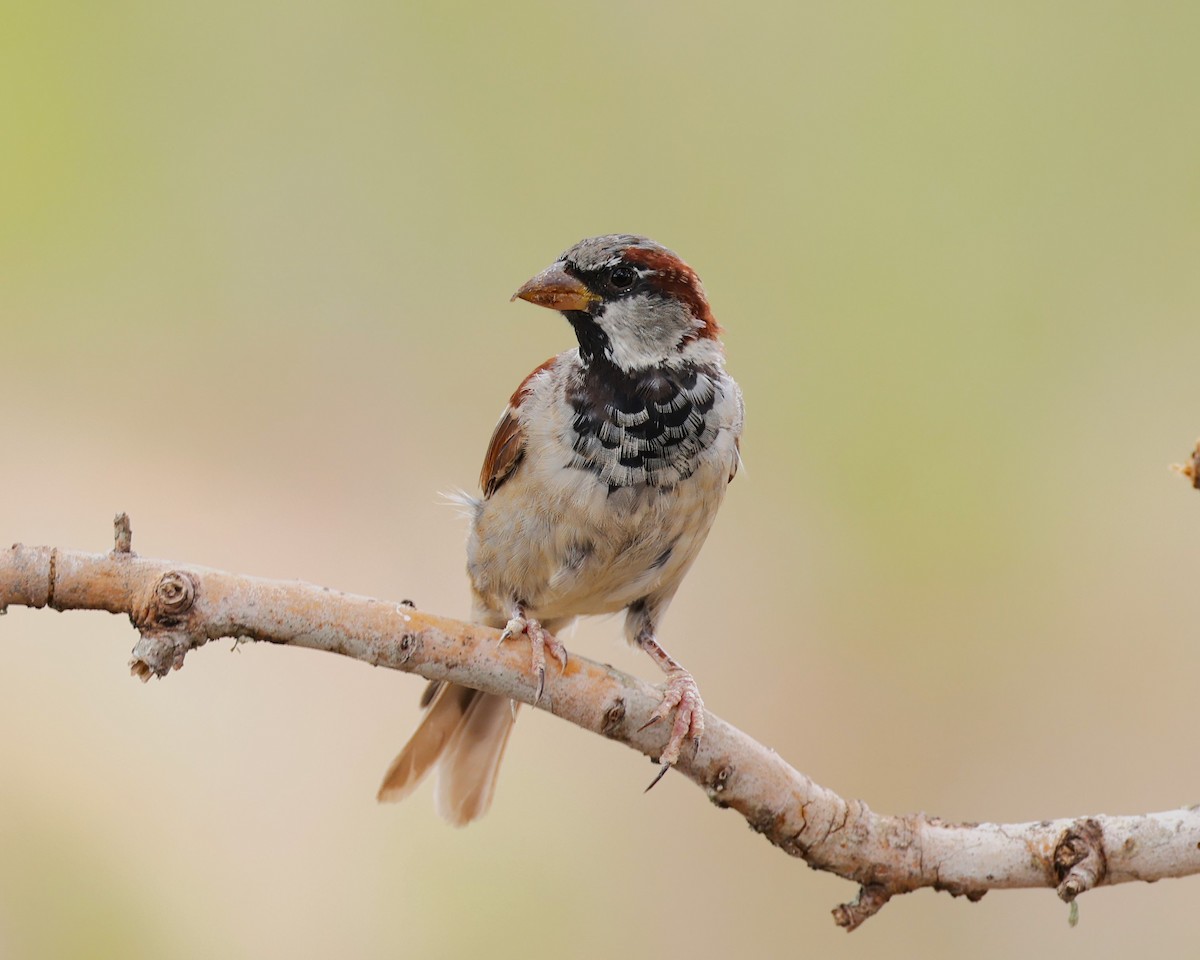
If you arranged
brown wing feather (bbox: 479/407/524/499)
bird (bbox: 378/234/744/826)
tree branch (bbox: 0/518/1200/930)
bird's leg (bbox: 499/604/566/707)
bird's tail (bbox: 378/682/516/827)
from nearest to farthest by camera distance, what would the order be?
tree branch (bbox: 0/518/1200/930), bird's leg (bbox: 499/604/566/707), bird (bbox: 378/234/744/826), brown wing feather (bbox: 479/407/524/499), bird's tail (bbox: 378/682/516/827)

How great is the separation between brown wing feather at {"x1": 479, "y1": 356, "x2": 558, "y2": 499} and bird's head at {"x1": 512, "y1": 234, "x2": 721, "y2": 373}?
0.73 feet

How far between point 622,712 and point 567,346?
118 inches

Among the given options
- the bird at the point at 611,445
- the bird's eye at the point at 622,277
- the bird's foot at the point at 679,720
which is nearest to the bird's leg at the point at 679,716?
the bird's foot at the point at 679,720

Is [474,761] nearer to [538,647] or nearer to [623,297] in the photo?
[538,647]

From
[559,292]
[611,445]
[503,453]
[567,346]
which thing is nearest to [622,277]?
[559,292]

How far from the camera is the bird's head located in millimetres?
3107

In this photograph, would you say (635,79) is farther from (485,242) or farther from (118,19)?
(118,19)

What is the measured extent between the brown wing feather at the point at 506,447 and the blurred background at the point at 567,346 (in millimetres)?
1382

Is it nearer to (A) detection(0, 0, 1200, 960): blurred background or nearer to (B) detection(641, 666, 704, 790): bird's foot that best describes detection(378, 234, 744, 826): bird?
(B) detection(641, 666, 704, 790): bird's foot

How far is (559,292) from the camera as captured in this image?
10.2 feet

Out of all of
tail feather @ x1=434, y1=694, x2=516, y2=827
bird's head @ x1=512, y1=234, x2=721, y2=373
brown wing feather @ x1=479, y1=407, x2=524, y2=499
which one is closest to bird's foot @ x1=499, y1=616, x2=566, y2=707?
brown wing feather @ x1=479, y1=407, x2=524, y2=499

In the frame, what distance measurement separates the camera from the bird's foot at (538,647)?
2553 mm

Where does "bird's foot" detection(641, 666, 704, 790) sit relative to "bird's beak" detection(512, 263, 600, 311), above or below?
below

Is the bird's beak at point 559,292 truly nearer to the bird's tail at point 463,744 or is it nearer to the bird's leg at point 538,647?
the bird's leg at point 538,647
